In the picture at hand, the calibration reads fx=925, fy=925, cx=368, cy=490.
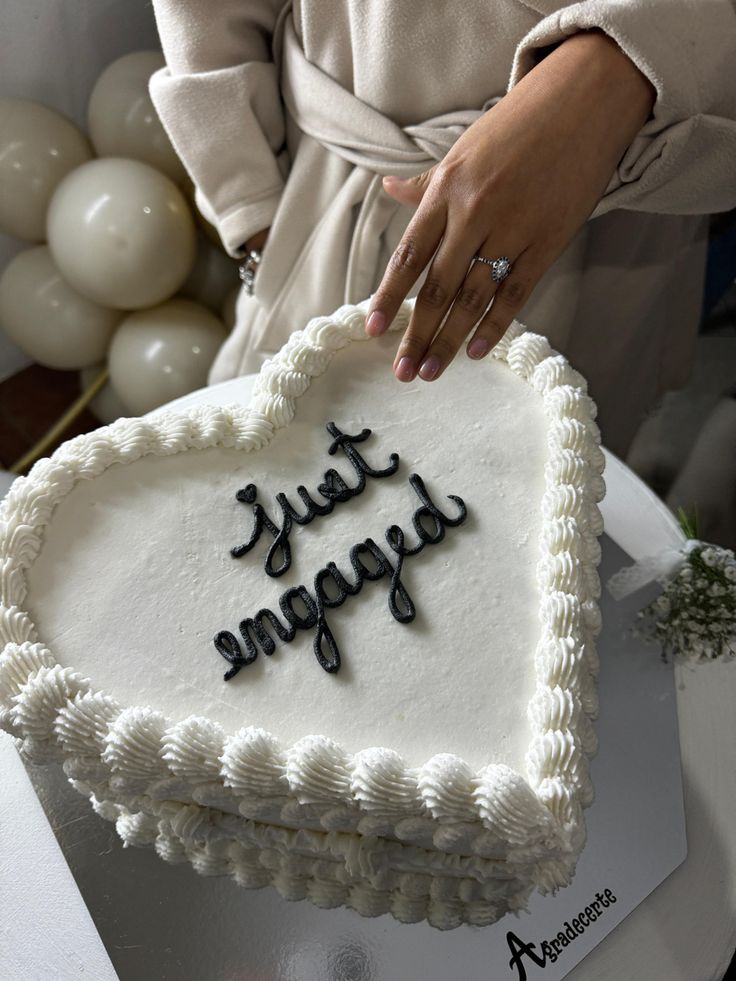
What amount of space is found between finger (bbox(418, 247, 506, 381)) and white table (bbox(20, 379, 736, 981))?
62 cm

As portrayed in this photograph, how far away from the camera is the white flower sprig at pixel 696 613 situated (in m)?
1.25

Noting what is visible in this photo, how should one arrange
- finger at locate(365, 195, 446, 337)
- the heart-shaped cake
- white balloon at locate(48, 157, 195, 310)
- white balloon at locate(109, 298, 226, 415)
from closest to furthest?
the heart-shaped cake → finger at locate(365, 195, 446, 337) → white balloon at locate(48, 157, 195, 310) → white balloon at locate(109, 298, 226, 415)

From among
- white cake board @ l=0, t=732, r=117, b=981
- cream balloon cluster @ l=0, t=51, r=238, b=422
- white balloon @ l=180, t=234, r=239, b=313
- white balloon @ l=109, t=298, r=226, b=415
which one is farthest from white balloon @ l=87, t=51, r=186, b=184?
white cake board @ l=0, t=732, r=117, b=981

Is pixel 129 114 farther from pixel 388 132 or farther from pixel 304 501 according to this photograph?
pixel 304 501

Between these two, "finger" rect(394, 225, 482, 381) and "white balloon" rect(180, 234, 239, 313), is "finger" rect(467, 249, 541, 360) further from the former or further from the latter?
"white balloon" rect(180, 234, 239, 313)

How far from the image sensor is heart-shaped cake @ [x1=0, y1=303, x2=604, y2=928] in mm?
865

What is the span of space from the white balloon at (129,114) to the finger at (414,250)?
3.06 feet

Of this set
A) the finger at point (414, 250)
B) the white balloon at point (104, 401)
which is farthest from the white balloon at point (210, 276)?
the finger at point (414, 250)

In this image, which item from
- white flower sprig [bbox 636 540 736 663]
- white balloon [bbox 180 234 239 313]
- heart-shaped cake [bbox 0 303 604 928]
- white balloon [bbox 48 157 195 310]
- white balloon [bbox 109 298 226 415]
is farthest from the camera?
white balloon [bbox 180 234 239 313]

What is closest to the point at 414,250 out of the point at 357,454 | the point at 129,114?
the point at 357,454

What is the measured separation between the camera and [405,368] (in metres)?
1.02

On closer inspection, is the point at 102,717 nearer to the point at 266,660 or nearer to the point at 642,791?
the point at 266,660

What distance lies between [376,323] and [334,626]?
34cm

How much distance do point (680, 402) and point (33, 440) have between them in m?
1.55
